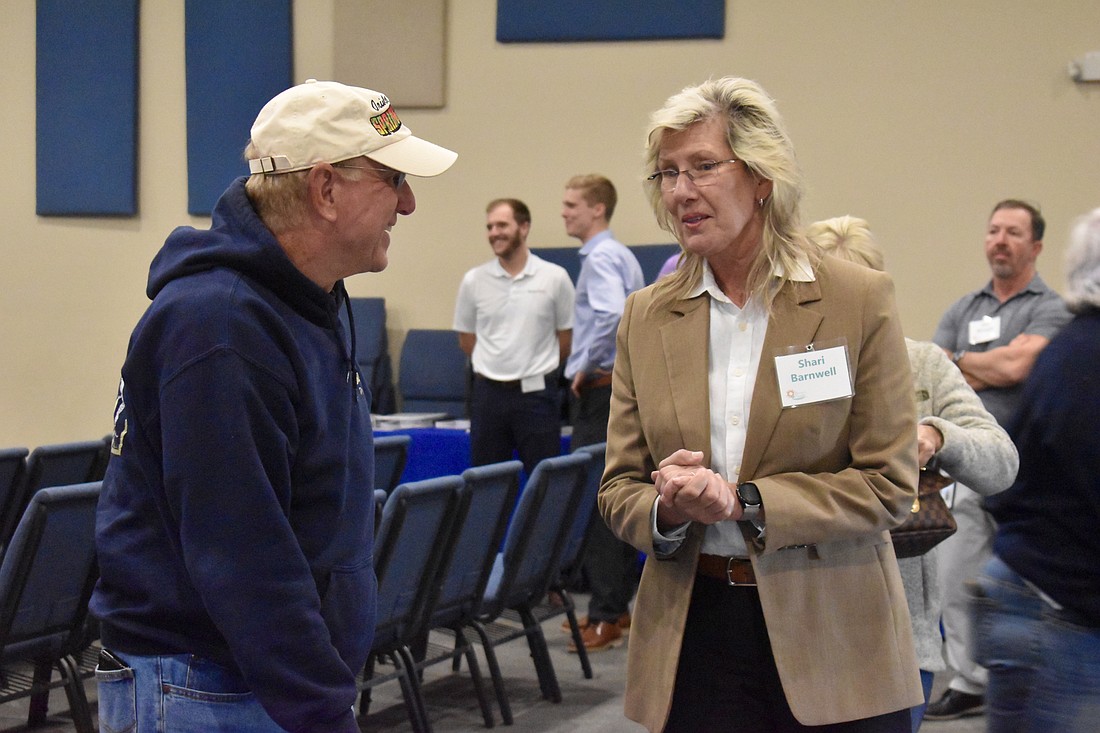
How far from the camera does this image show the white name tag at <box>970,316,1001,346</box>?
4.34 metres

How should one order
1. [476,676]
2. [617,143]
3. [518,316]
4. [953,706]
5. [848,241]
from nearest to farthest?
[848,241] → [476,676] → [953,706] → [518,316] → [617,143]

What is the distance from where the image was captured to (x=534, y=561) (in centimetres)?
408

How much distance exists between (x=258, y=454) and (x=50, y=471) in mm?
2991

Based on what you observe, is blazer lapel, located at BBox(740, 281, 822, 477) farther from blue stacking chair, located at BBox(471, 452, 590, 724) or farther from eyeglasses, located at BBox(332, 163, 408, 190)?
blue stacking chair, located at BBox(471, 452, 590, 724)

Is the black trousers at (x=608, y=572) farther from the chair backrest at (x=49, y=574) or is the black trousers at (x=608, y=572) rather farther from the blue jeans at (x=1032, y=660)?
the blue jeans at (x=1032, y=660)

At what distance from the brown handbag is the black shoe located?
2.06 meters

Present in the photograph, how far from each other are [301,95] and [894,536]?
133 centimetres

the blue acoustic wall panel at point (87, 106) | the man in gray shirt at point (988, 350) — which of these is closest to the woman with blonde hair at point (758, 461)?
the man in gray shirt at point (988, 350)

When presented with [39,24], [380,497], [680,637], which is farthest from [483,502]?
[39,24]

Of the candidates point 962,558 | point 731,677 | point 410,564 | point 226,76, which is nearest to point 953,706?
point 962,558

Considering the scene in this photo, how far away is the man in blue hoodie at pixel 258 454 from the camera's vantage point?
1.29 m

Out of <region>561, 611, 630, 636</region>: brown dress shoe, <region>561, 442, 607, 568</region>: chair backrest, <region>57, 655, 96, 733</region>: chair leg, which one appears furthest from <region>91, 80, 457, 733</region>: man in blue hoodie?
<region>561, 611, 630, 636</region>: brown dress shoe

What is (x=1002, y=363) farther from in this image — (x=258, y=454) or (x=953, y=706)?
(x=258, y=454)

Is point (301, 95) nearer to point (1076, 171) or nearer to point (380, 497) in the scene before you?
point (380, 497)
